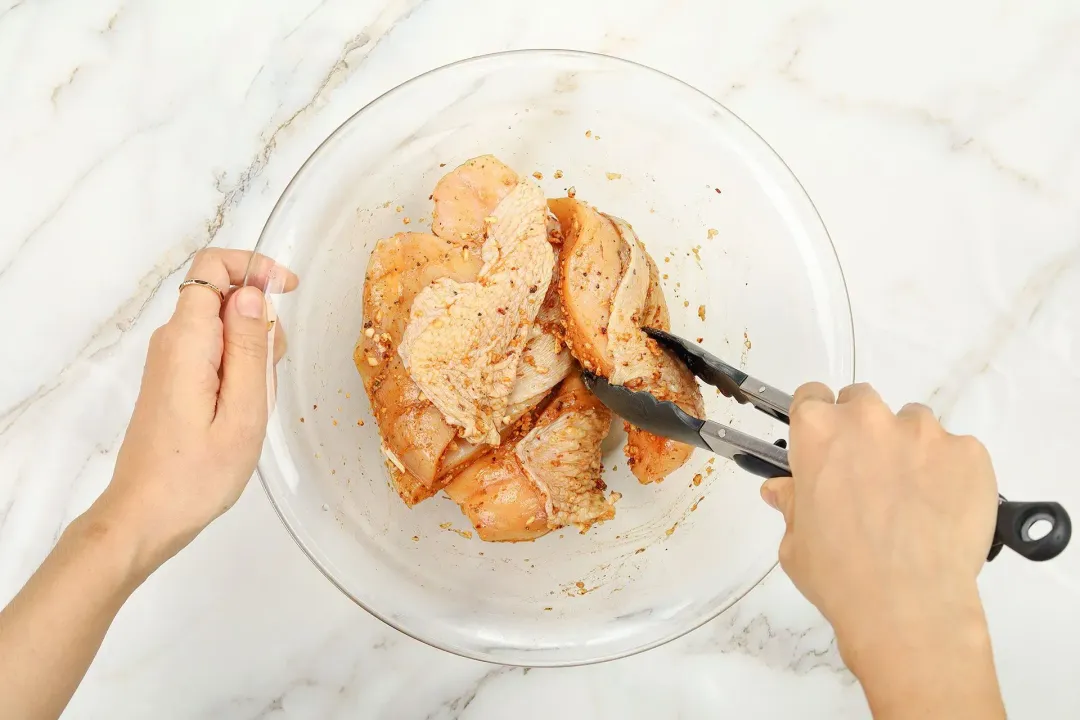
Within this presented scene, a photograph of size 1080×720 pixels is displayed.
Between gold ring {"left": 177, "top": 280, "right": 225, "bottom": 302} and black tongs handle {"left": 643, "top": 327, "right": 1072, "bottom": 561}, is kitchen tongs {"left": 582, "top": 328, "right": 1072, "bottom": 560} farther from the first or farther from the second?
gold ring {"left": 177, "top": 280, "right": 225, "bottom": 302}

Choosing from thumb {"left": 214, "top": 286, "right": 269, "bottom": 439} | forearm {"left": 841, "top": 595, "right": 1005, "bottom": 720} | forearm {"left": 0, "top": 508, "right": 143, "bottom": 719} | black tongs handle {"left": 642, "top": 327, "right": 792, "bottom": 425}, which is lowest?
forearm {"left": 0, "top": 508, "right": 143, "bottom": 719}

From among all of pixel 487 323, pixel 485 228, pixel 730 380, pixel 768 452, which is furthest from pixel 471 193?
pixel 768 452

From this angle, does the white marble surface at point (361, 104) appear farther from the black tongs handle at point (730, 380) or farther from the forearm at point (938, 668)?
the forearm at point (938, 668)

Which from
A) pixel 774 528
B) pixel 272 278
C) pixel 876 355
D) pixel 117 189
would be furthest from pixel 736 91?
pixel 117 189

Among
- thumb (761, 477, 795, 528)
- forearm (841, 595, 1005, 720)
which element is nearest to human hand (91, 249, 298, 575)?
thumb (761, 477, 795, 528)

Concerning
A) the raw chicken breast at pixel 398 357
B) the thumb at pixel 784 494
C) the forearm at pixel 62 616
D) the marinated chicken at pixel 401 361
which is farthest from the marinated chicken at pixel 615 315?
the forearm at pixel 62 616
